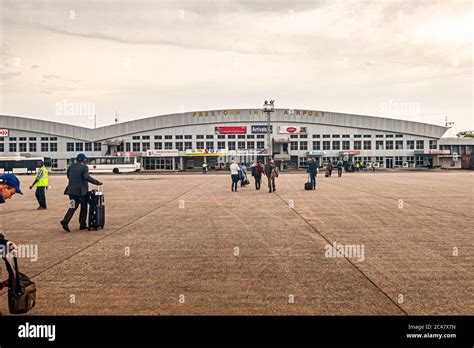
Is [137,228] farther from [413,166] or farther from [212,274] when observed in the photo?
[413,166]

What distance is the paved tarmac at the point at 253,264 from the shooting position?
15.6 feet

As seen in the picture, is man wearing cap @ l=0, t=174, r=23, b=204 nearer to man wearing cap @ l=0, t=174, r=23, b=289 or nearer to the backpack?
man wearing cap @ l=0, t=174, r=23, b=289

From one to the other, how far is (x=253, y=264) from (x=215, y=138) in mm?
73365

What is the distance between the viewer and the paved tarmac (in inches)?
187

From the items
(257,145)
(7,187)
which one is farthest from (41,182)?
(257,145)

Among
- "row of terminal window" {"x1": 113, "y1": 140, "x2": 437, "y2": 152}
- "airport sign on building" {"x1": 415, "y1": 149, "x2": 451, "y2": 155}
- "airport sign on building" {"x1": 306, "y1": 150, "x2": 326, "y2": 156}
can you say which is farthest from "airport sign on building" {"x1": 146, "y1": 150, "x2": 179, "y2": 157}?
"airport sign on building" {"x1": 415, "y1": 149, "x2": 451, "y2": 155}

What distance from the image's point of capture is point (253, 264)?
21.8ft

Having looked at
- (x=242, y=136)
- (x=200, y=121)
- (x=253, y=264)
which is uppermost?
(x=200, y=121)

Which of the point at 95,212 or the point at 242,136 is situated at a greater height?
the point at 242,136

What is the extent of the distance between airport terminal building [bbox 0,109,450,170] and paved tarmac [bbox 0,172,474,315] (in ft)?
220

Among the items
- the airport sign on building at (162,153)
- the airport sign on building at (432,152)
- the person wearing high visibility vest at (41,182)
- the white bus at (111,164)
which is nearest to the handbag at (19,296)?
the person wearing high visibility vest at (41,182)

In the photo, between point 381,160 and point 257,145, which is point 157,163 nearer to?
point 257,145
